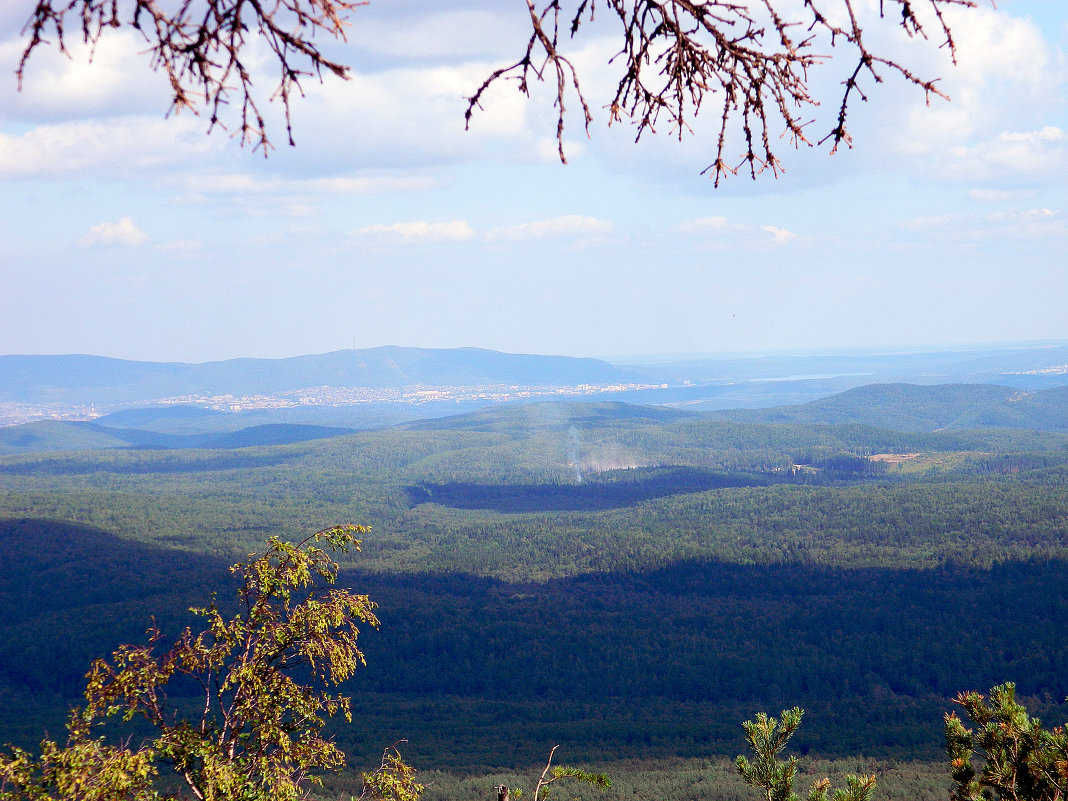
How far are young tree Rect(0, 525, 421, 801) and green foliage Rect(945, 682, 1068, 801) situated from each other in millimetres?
6443

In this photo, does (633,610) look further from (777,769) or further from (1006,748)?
(1006,748)

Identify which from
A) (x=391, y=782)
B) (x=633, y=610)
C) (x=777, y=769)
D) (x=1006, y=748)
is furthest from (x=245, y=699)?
(x=633, y=610)

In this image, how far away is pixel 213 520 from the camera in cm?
15700

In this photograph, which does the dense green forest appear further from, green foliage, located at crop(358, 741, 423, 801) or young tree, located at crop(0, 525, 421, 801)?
young tree, located at crop(0, 525, 421, 801)

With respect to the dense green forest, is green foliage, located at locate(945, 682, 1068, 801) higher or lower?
higher

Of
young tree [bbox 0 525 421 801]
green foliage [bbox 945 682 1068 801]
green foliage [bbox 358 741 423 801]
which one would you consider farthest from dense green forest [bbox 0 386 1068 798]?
green foliage [bbox 945 682 1068 801]

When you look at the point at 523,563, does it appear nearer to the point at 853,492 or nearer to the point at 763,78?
the point at 853,492

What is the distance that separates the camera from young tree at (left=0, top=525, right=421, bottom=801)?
9.30 m

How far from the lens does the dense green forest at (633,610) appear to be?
81562mm

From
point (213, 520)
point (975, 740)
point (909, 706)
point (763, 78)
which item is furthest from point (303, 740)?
point (213, 520)

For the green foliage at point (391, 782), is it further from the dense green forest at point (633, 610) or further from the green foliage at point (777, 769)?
the dense green forest at point (633, 610)

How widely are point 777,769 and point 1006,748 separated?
2.63 metres

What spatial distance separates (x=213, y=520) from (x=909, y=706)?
11867 cm

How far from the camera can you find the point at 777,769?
10602mm
